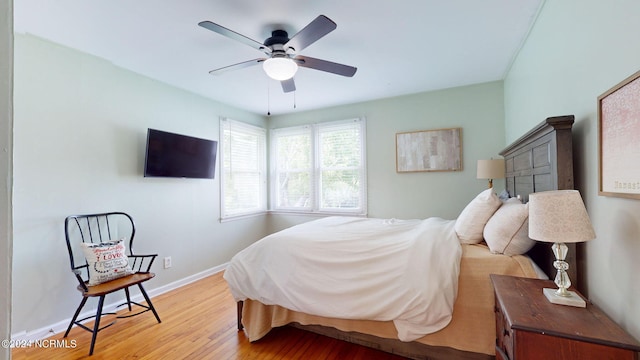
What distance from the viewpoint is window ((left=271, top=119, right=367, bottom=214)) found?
13.8 ft

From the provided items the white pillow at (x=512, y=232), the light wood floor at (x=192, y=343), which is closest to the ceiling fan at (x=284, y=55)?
the white pillow at (x=512, y=232)

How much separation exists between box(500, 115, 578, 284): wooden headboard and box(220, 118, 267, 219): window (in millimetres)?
3530

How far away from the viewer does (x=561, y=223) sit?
1128 mm

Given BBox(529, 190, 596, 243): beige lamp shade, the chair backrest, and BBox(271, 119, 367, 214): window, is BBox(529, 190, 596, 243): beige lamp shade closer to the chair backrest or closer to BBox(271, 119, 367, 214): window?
BBox(271, 119, 367, 214): window

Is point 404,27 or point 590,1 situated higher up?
point 404,27

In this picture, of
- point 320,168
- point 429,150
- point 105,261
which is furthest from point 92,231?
point 429,150

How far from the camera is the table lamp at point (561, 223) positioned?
1.11 meters

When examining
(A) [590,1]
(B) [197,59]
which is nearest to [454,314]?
(A) [590,1]

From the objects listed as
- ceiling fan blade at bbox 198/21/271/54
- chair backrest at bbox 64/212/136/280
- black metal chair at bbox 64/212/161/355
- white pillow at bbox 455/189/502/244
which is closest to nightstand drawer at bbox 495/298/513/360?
white pillow at bbox 455/189/502/244

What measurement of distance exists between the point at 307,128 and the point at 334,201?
4.23 feet

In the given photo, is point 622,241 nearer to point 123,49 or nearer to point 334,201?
point 334,201

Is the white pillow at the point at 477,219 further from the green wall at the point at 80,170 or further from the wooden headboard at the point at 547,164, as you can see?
the green wall at the point at 80,170

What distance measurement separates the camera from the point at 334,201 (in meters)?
4.34

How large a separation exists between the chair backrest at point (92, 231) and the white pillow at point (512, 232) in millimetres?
3145
